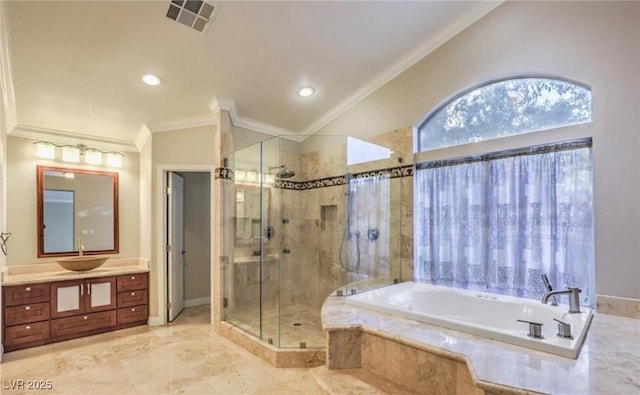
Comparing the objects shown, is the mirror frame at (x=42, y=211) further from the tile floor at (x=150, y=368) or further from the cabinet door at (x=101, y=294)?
the tile floor at (x=150, y=368)

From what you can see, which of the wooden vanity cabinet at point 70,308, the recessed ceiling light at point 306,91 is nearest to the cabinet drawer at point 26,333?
the wooden vanity cabinet at point 70,308

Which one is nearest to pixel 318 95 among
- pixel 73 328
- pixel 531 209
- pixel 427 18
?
pixel 427 18

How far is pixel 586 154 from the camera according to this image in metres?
2.39

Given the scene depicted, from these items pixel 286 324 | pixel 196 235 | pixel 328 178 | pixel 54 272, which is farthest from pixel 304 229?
pixel 54 272

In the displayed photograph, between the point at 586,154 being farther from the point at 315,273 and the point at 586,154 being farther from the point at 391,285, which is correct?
the point at 315,273

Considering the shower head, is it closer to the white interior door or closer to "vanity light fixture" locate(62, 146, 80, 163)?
the white interior door

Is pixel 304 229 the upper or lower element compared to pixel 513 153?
lower

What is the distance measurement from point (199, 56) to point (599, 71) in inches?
128

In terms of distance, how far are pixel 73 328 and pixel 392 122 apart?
13.8 ft

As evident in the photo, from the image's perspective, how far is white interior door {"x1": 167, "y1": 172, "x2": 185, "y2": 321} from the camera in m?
3.95

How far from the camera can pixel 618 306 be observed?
7.23 feet

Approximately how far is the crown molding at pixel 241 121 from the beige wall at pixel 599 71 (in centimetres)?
247

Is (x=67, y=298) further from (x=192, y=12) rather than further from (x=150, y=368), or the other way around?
(x=192, y=12)

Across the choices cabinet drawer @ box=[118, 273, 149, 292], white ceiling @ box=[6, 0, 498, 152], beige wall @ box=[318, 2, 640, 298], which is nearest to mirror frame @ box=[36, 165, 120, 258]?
white ceiling @ box=[6, 0, 498, 152]
